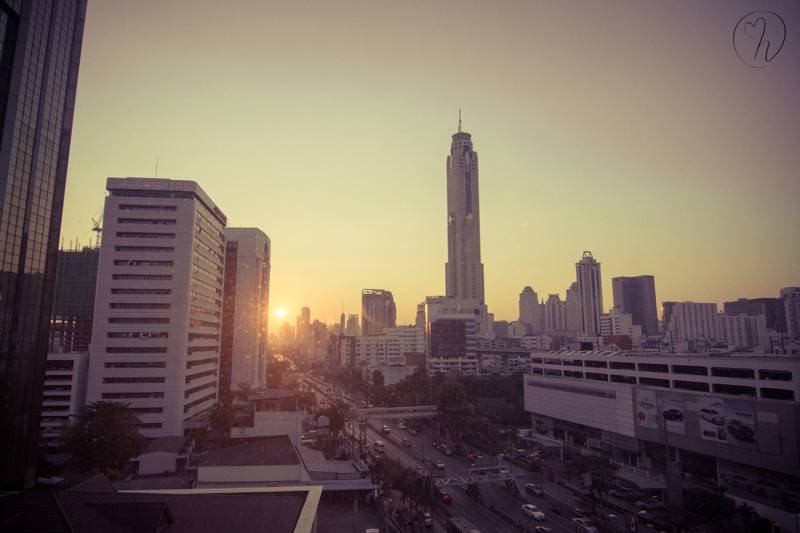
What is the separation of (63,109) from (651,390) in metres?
59.3

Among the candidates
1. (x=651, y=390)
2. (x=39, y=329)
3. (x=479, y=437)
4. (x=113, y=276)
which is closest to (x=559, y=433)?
(x=479, y=437)

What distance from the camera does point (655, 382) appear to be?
50.7 meters

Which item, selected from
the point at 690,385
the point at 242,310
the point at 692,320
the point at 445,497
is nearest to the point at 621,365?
the point at 690,385

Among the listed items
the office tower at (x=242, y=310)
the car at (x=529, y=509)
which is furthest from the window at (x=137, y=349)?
the car at (x=529, y=509)

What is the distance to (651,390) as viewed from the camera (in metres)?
48.8

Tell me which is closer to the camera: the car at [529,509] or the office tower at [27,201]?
the office tower at [27,201]

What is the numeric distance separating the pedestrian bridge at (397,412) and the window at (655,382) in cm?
3091

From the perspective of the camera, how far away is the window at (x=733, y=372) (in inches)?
1623

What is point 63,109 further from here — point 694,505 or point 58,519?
point 694,505

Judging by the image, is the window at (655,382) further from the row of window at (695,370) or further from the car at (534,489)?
the car at (534,489)

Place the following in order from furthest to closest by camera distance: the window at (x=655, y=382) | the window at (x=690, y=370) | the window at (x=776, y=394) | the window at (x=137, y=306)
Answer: the window at (x=137, y=306), the window at (x=655, y=382), the window at (x=690, y=370), the window at (x=776, y=394)

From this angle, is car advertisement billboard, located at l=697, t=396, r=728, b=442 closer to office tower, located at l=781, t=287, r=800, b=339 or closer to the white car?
the white car

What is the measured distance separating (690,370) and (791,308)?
37.6 meters

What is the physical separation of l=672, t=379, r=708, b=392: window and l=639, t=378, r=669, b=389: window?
1063 mm
